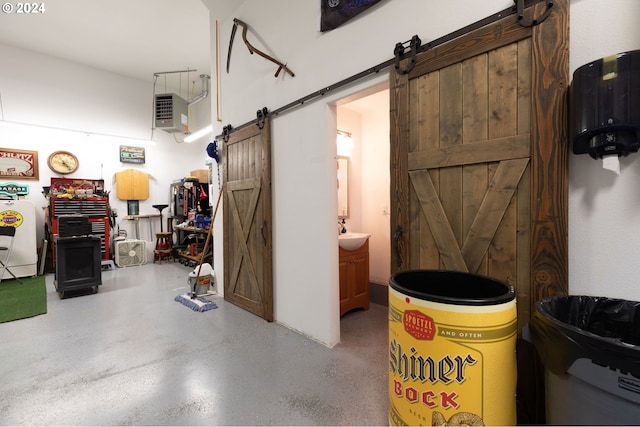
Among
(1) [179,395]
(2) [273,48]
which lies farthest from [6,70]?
(1) [179,395]

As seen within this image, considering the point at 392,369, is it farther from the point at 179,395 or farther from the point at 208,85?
the point at 208,85

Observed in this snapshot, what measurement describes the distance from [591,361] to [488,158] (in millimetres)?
1097

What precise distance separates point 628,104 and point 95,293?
6116mm

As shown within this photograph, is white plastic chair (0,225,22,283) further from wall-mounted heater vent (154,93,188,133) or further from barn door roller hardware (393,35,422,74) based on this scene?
barn door roller hardware (393,35,422,74)

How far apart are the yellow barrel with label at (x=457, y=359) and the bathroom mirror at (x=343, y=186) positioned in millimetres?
2734

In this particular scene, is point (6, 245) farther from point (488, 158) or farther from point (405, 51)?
point (488, 158)

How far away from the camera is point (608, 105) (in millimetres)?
1170

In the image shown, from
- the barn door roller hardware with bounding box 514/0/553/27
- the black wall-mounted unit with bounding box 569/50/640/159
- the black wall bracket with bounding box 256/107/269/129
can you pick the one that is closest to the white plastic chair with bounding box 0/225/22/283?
the black wall bracket with bounding box 256/107/269/129

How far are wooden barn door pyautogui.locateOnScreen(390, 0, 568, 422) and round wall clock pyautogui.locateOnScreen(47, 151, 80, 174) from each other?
727cm

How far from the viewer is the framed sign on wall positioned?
17.6ft

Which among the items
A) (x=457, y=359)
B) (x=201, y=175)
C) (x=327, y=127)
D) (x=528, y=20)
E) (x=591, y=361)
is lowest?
(x=457, y=359)

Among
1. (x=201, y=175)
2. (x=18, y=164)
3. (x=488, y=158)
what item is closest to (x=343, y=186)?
(x=488, y=158)

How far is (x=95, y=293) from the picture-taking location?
438 cm

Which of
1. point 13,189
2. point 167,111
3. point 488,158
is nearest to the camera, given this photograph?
point 488,158
